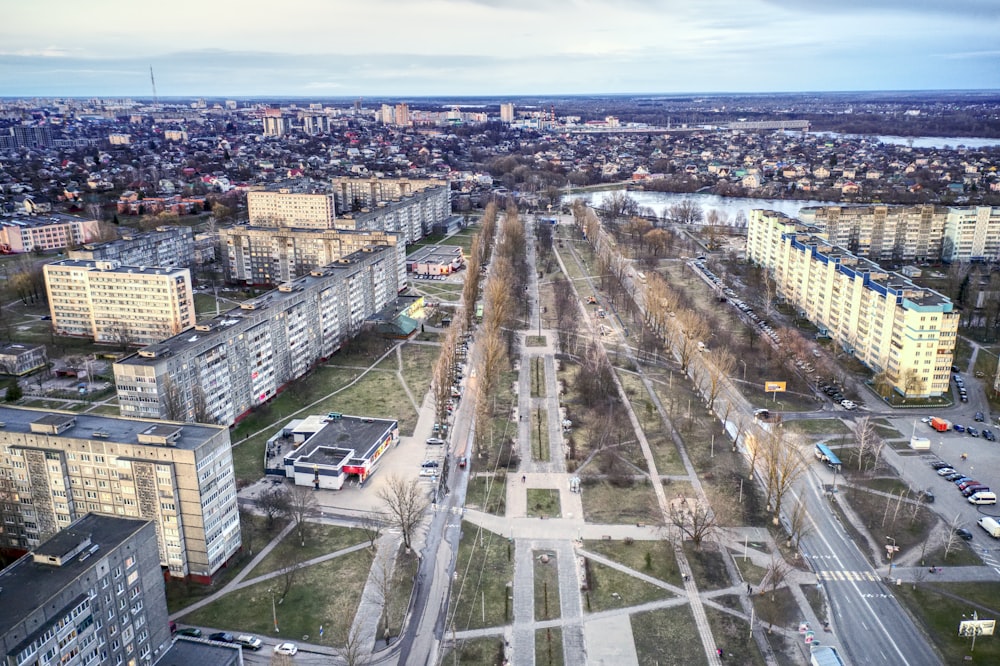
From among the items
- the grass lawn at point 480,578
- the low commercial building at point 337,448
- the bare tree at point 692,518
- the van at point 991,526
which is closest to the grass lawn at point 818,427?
the van at point 991,526

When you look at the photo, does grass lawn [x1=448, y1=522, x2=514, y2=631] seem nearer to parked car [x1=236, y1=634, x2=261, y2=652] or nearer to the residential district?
the residential district

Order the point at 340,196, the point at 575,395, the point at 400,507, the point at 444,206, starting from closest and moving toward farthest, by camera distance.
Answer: the point at 400,507 → the point at 575,395 → the point at 444,206 → the point at 340,196

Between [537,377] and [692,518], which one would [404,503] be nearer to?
[692,518]

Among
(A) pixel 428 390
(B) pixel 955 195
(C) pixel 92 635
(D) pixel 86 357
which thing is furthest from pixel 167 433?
(B) pixel 955 195

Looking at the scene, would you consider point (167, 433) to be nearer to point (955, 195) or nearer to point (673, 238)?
point (673, 238)

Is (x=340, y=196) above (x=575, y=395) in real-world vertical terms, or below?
above

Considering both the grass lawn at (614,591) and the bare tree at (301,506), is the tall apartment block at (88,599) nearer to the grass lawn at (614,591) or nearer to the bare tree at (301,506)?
the bare tree at (301,506)

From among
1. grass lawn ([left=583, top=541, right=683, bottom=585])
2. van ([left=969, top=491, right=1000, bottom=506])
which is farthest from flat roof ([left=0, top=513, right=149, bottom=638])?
van ([left=969, top=491, right=1000, bottom=506])
